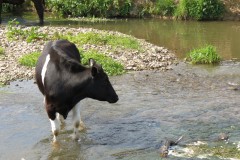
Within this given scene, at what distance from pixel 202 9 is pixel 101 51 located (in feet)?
33.0

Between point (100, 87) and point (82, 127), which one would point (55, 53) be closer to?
point (100, 87)

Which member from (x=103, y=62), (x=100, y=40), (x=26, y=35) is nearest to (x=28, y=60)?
(x=103, y=62)

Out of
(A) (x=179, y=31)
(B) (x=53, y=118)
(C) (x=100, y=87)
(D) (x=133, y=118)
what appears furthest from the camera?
(A) (x=179, y=31)

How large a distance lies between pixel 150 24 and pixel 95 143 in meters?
15.8

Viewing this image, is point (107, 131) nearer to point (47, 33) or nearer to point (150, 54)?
point (150, 54)

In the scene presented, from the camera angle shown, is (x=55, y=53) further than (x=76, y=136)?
No

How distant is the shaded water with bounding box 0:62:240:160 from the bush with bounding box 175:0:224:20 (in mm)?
11259

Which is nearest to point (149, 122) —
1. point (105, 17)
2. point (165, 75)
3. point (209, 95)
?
point (209, 95)

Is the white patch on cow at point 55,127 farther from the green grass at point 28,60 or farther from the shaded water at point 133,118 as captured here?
the green grass at point 28,60

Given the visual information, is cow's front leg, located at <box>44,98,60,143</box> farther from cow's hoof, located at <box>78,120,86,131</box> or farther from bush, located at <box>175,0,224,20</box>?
bush, located at <box>175,0,224,20</box>

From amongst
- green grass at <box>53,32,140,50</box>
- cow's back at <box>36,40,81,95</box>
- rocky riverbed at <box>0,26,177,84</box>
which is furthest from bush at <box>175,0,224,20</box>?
cow's back at <box>36,40,81,95</box>

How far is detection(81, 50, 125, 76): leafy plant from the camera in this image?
514 inches

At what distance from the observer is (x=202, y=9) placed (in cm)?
2350

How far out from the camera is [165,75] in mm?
12953
